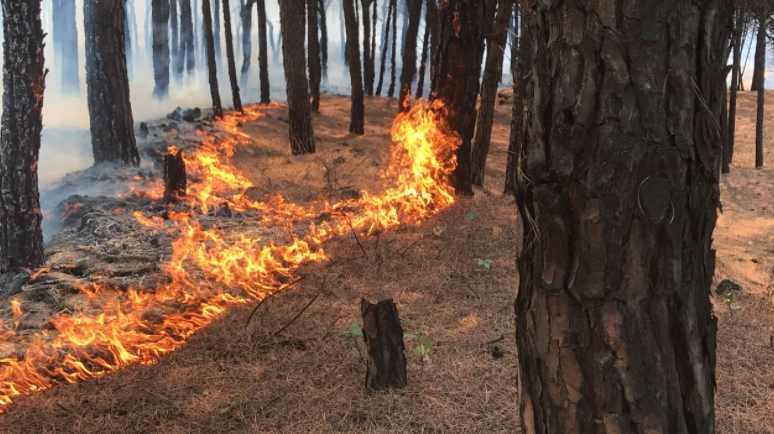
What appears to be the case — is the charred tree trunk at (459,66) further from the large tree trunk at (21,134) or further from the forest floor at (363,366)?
the large tree trunk at (21,134)

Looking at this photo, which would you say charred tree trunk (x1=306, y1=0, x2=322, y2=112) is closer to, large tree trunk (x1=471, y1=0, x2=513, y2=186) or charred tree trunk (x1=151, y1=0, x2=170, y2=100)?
charred tree trunk (x1=151, y1=0, x2=170, y2=100)

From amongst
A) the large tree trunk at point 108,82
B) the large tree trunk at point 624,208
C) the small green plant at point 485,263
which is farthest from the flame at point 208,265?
the large tree trunk at point 624,208

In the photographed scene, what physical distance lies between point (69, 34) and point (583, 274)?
36498 millimetres

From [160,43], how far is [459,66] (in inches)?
693

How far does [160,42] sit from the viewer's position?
21.1 meters

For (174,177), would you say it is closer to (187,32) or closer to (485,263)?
(485,263)

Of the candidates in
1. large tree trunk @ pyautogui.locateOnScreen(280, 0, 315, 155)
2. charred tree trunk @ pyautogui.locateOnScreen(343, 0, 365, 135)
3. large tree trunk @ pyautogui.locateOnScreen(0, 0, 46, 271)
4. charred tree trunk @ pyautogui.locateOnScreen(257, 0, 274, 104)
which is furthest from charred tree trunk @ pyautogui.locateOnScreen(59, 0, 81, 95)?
large tree trunk @ pyautogui.locateOnScreen(0, 0, 46, 271)

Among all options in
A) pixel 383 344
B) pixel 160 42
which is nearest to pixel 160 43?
pixel 160 42

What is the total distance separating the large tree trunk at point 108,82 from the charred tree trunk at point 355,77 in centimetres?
557

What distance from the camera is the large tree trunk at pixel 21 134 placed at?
5434mm

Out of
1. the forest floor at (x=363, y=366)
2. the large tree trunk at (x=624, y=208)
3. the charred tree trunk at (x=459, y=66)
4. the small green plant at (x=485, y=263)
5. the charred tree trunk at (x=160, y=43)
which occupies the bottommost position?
the forest floor at (x=363, y=366)

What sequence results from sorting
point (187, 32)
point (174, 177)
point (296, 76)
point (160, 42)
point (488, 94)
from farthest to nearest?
1. point (187, 32)
2. point (160, 42)
3. point (296, 76)
4. point (488, 94)
5. point (174, 177)

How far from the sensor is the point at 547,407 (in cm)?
176

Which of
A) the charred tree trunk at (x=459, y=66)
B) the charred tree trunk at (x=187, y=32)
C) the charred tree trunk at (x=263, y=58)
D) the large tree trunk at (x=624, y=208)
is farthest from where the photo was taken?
the charred tree trunk at (x=187, y=32)
